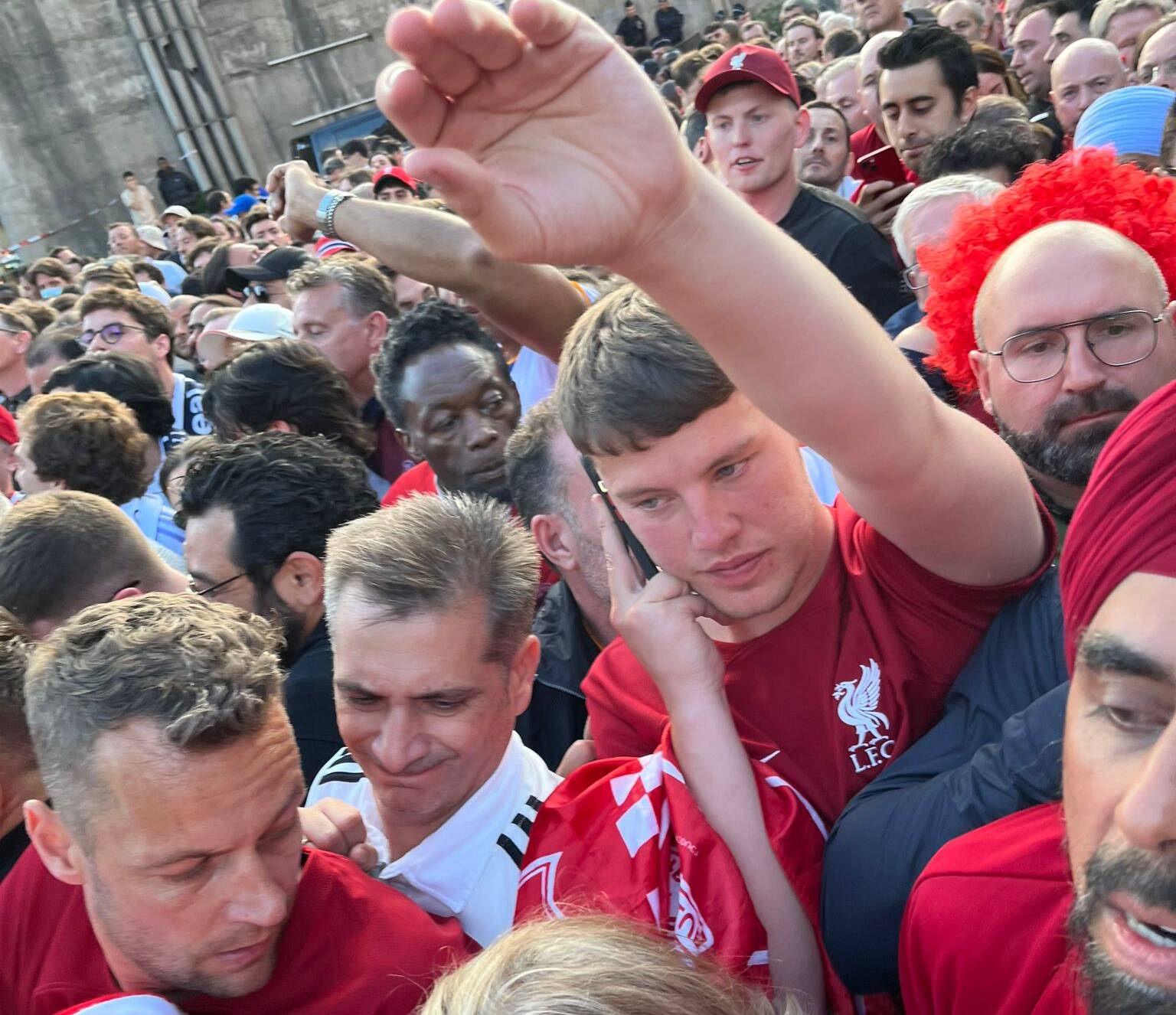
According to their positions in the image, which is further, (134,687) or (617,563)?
(617,563)

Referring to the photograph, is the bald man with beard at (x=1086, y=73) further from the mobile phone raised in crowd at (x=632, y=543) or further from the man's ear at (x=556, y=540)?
the mobile phone raised in crowd at (x=632, y=543)

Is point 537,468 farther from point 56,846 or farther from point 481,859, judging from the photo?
point 56,846

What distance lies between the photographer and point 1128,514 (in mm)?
1267

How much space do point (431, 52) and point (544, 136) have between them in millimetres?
158

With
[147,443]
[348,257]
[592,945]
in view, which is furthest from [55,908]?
[348,257]

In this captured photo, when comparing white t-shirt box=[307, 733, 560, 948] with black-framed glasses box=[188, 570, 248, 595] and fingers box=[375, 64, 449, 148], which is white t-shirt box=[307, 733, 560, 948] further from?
fingers box=[375, 64, 449, 148]

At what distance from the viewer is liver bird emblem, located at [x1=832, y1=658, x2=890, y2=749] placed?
70.5 inches

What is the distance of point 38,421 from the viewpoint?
4125 mm

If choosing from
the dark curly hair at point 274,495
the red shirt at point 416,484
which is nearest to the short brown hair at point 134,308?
the red shirt at point 416,484

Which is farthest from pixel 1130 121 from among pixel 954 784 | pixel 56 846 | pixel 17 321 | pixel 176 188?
pixel 176 188

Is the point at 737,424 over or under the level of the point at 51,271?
under

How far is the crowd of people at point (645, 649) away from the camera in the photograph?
1240 mm

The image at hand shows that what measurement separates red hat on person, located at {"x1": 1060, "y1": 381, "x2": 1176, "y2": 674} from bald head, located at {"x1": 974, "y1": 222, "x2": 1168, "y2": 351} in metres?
1.02

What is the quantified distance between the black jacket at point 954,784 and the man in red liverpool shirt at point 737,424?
8 centimetres
